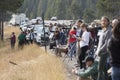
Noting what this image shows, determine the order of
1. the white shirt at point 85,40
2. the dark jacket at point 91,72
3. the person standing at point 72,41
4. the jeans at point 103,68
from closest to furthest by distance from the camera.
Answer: the jeans at point 103,68 → the dark jacket at point 91,72 → the white shirt at point 85,40 → the person standing at point 72,41

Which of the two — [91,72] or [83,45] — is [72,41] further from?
[91,72]

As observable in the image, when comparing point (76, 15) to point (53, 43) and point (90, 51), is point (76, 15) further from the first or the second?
point (90, 51)

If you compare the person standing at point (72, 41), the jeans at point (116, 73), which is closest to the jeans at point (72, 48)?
the person standing at point (72, 41)

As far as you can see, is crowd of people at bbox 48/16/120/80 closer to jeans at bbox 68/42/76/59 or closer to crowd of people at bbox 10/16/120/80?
crowd of people at bbox 10/16/120/80

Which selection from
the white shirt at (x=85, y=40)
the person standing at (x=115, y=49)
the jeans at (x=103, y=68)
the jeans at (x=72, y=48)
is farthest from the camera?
the jeans at (x=72, y=48)

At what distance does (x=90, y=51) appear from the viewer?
15.6 meters

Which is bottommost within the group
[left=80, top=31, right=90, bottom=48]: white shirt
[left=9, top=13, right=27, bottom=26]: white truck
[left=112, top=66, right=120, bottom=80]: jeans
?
[left=9, top=13, right=27, bottom=26]: white truck

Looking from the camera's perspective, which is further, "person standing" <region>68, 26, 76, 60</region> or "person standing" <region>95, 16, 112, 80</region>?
Answer: "person standing" <region>68, 26, 76, 60</region>

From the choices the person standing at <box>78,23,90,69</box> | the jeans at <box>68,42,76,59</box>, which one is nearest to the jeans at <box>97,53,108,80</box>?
the person standing at <box>78,23,90,69</box>

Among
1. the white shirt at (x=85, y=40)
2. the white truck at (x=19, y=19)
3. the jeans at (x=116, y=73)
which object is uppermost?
the white shirt at (x=85, y=40)

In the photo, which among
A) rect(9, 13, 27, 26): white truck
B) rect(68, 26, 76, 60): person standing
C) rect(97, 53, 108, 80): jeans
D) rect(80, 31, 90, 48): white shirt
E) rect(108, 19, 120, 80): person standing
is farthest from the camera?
rect(9, 13, 27, 26): white truck

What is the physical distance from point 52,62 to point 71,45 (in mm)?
1380

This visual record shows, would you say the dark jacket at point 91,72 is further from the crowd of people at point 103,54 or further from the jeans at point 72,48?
the jeans at point 72,48

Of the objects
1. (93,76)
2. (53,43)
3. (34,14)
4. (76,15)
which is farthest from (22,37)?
(34,14)
